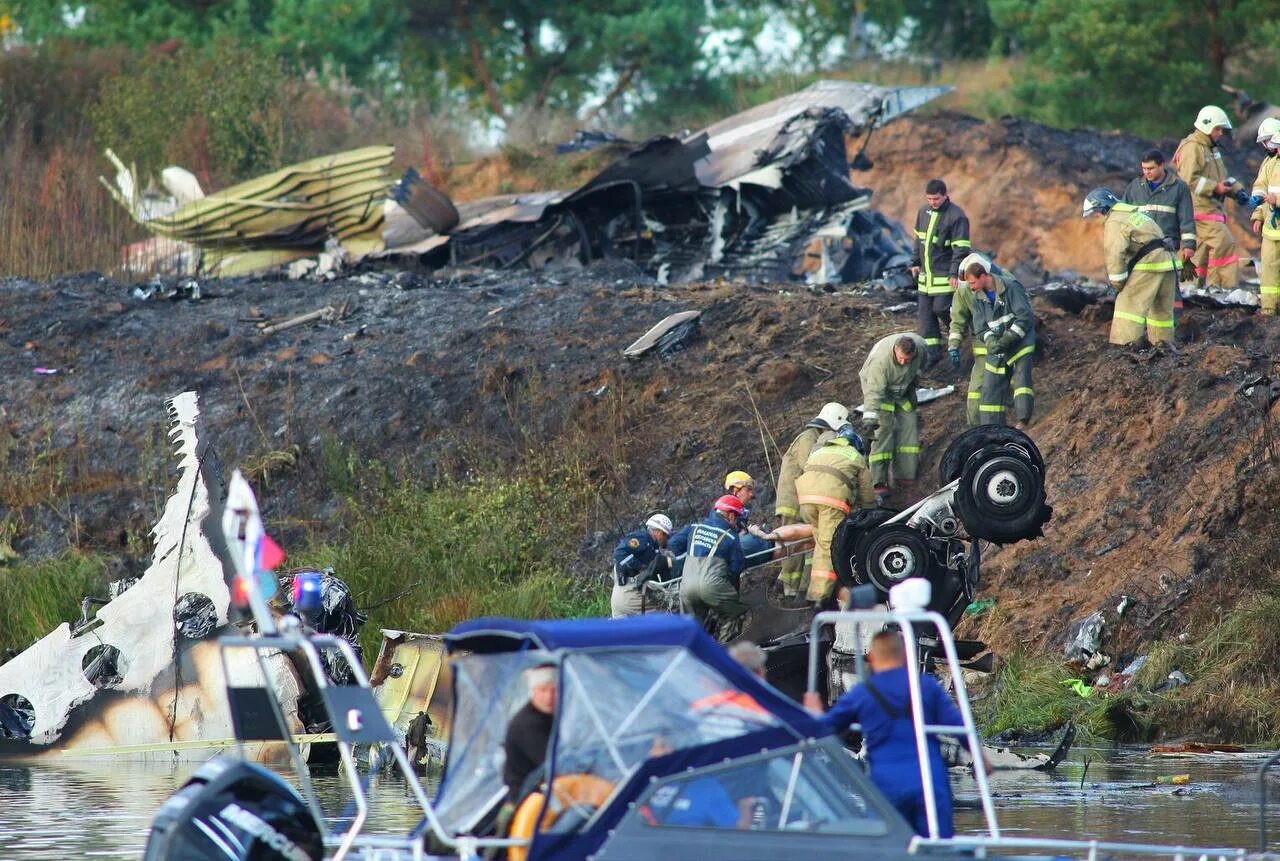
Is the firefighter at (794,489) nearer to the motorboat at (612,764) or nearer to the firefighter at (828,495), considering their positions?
the firefighter at (828,495)

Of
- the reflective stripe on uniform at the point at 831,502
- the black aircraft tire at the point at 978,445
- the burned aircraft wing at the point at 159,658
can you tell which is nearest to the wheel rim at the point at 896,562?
the black aircraft tire at the point at 978,445

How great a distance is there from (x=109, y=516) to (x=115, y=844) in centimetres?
1275

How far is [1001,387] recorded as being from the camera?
18156 mm

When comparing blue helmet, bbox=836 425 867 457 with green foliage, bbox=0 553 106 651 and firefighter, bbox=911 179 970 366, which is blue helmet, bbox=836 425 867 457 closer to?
firefighter, bbox=911 179 970 366

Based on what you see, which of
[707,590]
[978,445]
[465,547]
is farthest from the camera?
[465,547]

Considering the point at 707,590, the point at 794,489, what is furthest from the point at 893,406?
the point at 707,590

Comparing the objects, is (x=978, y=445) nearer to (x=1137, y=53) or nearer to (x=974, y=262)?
(x=974, y=262)

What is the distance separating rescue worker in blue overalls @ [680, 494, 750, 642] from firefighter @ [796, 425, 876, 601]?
0.63 meters

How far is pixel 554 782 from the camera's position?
780 cm

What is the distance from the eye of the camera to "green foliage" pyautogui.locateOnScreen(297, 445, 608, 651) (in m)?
19.9

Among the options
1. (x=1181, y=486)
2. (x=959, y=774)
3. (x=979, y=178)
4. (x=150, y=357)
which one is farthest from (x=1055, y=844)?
(x=979, y=178)

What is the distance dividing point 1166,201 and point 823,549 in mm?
6369

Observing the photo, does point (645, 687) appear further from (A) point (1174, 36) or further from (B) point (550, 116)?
(B) point (550, 116)

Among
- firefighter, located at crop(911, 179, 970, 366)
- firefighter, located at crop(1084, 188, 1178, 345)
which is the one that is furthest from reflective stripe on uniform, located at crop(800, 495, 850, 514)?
firefighter, located at crop(1084, 188, 1178, 345)
